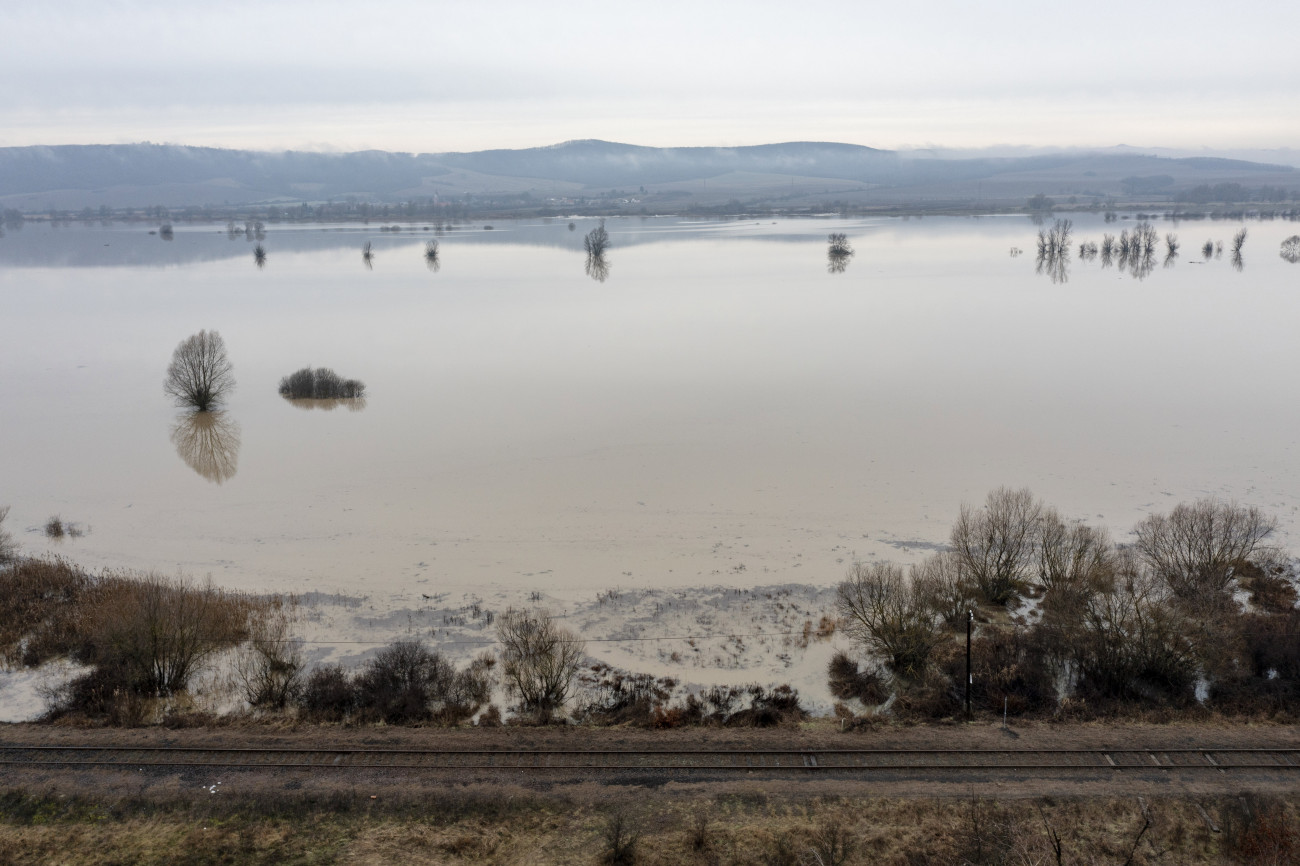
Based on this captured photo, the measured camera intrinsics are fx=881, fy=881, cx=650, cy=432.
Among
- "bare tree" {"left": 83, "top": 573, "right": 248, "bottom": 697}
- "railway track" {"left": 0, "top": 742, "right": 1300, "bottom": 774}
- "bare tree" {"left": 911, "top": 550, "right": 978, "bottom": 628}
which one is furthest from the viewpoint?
"bare tree" {"left": 911, "top": 550, "right": 978, "bottom": 628}

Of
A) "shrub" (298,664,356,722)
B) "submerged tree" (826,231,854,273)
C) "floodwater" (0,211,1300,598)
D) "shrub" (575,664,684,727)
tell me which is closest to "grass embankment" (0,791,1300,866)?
"shrub" (575,664,684,727)

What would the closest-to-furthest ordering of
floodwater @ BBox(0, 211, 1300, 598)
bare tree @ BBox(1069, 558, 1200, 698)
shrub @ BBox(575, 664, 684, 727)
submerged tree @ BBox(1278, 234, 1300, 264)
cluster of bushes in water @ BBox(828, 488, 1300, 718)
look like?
1. shrub @ BBox(575, 664, 684, 727)
2. cluster of bushes in water @ BBox(828, 488, 1300, 718)
3. bare tree @ BBox(1069, 558, 1200, 698)
4. floodwater @ BBox(0, 211, 1300, 598)
5. submerged tree @ BBox(1278, 234, 1300, 264)

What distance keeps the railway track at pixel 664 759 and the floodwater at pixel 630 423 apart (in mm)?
5397

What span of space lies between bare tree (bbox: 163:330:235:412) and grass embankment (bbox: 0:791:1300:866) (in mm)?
20691

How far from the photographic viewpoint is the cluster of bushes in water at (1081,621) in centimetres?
1279

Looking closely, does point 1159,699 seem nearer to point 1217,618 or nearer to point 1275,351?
point 1217,618

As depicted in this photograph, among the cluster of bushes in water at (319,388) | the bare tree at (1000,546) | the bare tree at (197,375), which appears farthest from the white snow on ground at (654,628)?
the bare tree at (197,375)

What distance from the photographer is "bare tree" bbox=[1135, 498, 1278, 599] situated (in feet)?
50.4

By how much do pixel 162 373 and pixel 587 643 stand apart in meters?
27.1

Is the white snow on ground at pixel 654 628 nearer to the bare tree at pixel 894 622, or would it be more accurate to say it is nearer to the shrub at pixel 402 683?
the bare tree at pixel 894 622

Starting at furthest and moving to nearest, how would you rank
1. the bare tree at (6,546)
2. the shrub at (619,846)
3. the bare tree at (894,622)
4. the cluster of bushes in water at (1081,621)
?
the bare tree at (6,546) < the bare tree at (894,622) < the cluster of bushes in water at (1081,621) < the shrub at (619,846)

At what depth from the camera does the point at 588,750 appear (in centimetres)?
1147

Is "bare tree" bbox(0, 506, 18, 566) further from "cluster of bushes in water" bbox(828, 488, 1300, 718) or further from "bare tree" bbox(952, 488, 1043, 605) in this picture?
"bare tree" bbox(952, 488, 1043, 605)

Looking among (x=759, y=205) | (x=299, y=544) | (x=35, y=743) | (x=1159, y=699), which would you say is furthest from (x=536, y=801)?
(x=759, y=205)
